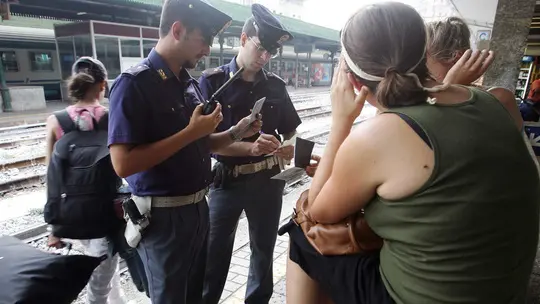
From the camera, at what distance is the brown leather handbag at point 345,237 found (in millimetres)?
1168

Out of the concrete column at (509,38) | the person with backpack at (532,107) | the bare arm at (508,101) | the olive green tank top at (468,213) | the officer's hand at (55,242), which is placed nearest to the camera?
the olive green tank top at (468,213)

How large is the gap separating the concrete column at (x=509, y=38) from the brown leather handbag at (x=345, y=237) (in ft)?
10.0

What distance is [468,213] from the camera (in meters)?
0.90

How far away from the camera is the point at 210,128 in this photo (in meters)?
1.80

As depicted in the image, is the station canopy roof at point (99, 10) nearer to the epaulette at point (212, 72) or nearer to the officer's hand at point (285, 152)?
the epaulette at point (212, 72)

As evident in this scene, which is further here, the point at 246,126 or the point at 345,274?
the point at 246,126

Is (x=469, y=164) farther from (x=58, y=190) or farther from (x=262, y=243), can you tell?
(x=58, y=190)

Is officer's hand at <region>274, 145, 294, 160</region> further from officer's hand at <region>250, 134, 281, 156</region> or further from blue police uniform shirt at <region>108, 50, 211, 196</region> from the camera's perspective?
blue police uniform shirt at <region>108, 50, 211, 196</region>

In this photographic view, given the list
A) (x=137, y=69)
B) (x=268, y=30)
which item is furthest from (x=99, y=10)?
(x=137, y=69)

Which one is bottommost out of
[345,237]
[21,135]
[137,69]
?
[21,135]

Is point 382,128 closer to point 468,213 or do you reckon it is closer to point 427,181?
point 427,181

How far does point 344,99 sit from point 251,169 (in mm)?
1338

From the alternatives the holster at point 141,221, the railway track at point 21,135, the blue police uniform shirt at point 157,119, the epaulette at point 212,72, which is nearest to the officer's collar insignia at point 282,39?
the epaulette at point 212,72

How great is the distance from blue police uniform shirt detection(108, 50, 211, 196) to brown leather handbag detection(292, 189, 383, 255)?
83 centimetres
